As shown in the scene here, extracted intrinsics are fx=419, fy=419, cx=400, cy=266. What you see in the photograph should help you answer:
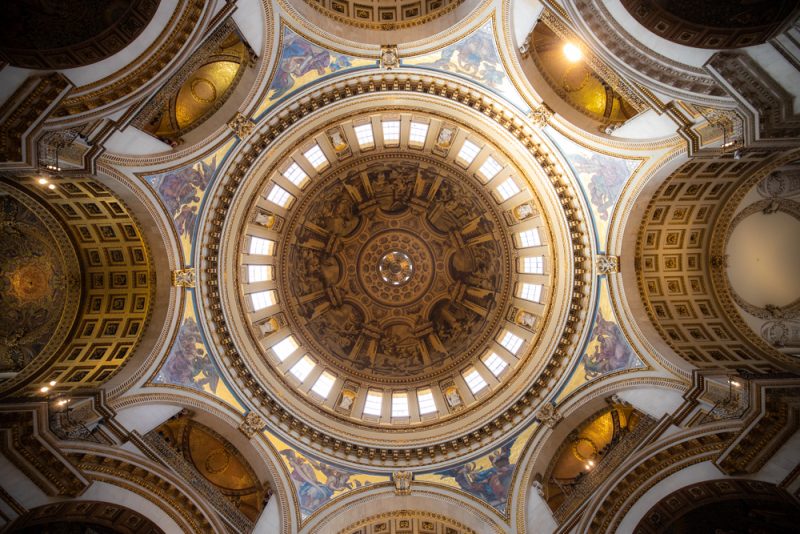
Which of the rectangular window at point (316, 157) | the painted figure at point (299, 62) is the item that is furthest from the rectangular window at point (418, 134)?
the painted figure at point (299, 62)

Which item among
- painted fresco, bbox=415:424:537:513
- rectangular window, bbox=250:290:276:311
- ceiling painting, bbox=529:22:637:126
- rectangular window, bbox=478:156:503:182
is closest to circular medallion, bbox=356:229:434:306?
rectangular window, bbox=250:290:276:311

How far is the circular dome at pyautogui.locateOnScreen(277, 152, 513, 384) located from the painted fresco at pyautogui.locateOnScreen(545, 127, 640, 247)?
7.31 meters

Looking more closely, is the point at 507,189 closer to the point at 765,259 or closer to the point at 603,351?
the point at 603,351

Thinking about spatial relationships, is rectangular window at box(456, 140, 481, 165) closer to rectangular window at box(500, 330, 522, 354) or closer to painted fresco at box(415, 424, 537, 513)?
rectangular window at box(500, 330, 522, 354)

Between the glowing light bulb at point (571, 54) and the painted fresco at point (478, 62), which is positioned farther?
the painted fresco at point (478, 62)

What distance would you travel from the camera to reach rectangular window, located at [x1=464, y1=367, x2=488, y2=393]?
24.0 metres

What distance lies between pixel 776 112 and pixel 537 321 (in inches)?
543

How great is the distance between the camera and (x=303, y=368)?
24.8 meters

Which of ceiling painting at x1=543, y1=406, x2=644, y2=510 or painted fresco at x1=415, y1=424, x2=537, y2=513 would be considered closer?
ceiling painting at x1=543, y1=406, x2=644, y2=510

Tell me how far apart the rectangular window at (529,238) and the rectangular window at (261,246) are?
14.3 meters

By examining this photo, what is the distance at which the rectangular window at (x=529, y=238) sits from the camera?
74.0ft

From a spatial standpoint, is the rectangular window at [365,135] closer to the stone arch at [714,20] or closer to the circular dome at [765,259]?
the stone arch at [714,20]

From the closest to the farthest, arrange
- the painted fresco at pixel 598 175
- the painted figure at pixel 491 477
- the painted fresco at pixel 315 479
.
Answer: the painted fresco at pixel 598 175 < the painted fresco at pixel 315 479 < the painted figure at pixel 491 477

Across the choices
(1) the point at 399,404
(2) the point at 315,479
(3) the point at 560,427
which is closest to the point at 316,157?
(1) the point at 399,404
